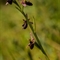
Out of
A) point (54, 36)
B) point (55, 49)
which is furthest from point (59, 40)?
point (55, 49)

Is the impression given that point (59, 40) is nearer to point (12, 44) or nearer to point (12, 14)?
point (12, 44)

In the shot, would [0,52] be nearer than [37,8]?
Yes

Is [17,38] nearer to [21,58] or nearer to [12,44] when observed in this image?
[12,44]

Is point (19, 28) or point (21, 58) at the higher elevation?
point (21, 58)

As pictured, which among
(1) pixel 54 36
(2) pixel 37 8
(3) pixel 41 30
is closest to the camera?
(1) pixel 54 36

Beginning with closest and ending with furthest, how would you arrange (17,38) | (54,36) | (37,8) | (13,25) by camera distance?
(54,36), (17,38), (37,8), (13,25)

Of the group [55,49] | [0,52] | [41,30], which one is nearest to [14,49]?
[0,52]
